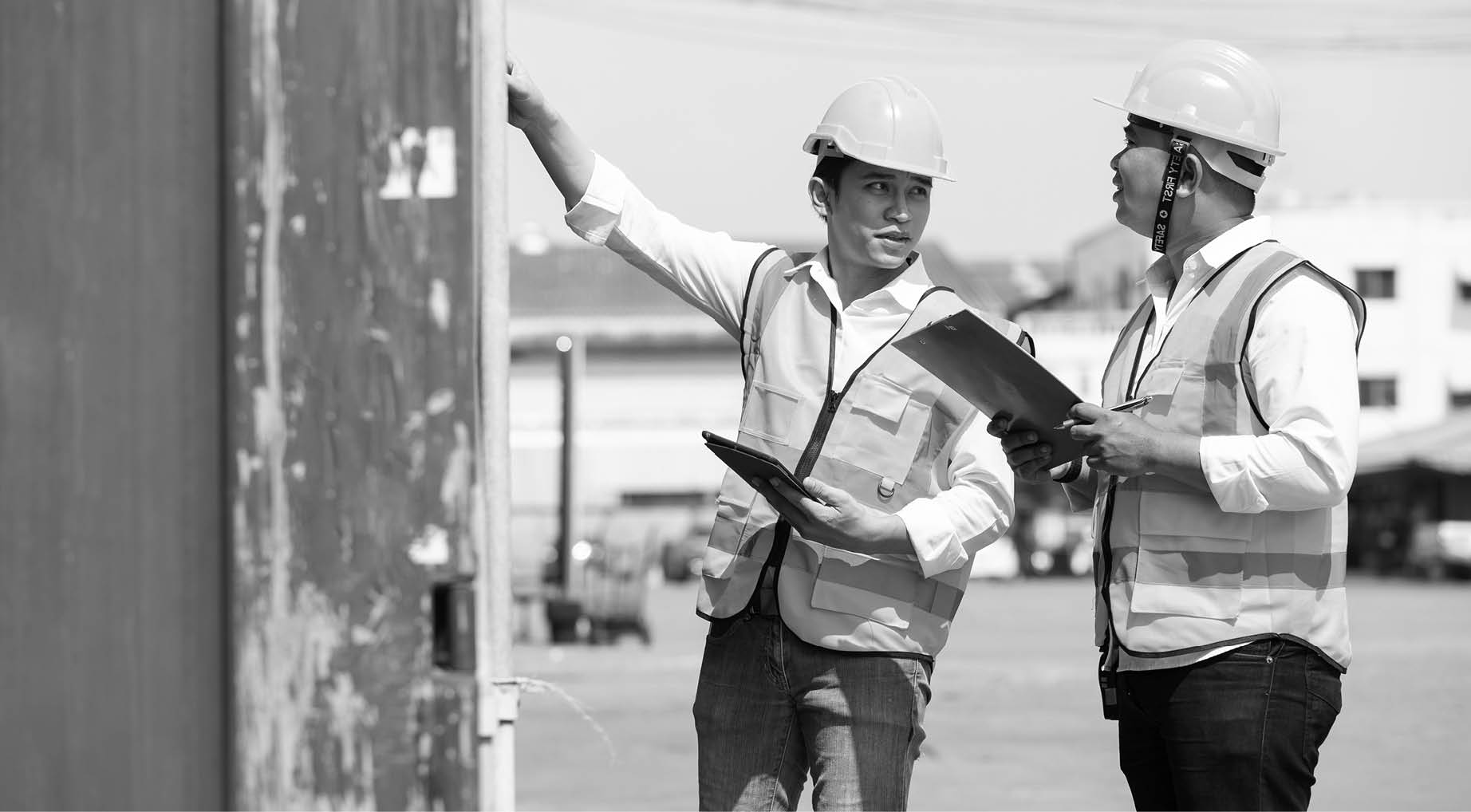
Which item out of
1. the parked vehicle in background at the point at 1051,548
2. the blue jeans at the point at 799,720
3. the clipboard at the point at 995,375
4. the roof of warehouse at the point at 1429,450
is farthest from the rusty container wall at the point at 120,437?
the parked vehicle in background at the point at 1051,548

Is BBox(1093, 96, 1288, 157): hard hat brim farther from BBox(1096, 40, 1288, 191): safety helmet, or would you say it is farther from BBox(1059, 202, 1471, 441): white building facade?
BBox(1059, 202, 1471, 441): white building facade

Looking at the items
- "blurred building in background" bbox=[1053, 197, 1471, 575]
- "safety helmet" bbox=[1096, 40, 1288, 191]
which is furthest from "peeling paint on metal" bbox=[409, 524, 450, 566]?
"blurred building in background" bbox=[1053, 197, 1471, 575]

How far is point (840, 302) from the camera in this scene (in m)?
3.17

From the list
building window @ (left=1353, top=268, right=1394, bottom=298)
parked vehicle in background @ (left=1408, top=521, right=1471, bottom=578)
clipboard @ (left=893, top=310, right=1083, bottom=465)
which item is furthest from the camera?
building window @ (left=1353, top=268, right=1394, bottom=298)

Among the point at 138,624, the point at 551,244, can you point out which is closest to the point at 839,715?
the point at 138,624

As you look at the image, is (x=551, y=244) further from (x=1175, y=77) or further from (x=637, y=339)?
(x=1175, y=77)

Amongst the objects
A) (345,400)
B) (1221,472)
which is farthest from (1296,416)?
(345,400)

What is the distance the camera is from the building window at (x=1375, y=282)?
47.2m

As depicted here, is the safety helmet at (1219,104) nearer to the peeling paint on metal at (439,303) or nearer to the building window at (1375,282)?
the peeling paint on metal at (439,303)

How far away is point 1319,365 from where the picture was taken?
9.04ft

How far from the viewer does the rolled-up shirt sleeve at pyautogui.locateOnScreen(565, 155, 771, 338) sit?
3.20m

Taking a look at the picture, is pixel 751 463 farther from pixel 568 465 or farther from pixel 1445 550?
pixel 1445 550

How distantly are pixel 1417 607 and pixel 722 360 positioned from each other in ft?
96.4

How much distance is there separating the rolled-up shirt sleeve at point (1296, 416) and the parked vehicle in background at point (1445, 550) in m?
35.3
